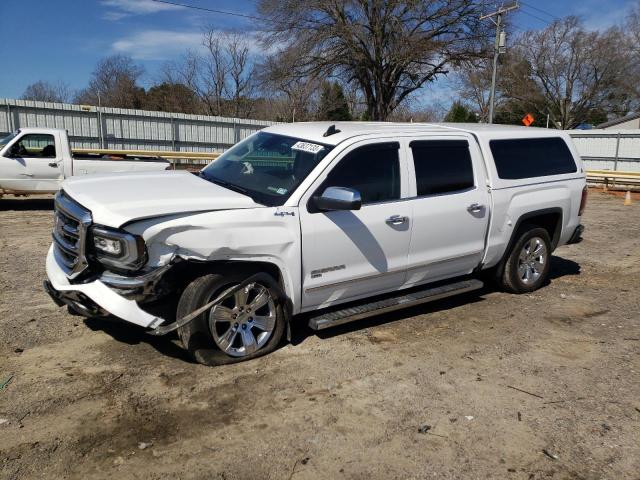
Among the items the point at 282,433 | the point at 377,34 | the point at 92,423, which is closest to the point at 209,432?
the point at 282,433

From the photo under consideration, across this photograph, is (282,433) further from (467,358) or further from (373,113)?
(373,113)

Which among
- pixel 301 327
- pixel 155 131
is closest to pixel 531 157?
pixel 301 327

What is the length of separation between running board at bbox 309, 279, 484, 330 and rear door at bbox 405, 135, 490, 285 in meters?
0.14

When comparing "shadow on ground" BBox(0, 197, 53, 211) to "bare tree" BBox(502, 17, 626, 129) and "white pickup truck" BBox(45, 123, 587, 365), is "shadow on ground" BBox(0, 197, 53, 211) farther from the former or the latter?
"bare tree" BBox(502, 17, 626, 129)

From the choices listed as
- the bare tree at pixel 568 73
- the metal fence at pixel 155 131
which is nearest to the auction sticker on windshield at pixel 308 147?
the metal fence at pixel 155 131

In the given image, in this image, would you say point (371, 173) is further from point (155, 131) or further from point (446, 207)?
point (155, 131)

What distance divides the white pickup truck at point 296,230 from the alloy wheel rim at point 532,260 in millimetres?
82

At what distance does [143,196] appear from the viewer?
4164 mm

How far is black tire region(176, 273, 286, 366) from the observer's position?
4031 mm

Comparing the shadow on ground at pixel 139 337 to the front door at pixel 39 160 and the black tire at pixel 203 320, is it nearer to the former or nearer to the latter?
the black tire at pixel 203 320

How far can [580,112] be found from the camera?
178 ft

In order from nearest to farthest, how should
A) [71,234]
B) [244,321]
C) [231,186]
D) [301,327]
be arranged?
[71,234] < [244,321] < [231,186] < [301,327]

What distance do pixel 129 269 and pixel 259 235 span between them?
3.14 ft

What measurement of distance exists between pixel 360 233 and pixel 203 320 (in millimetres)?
1491
